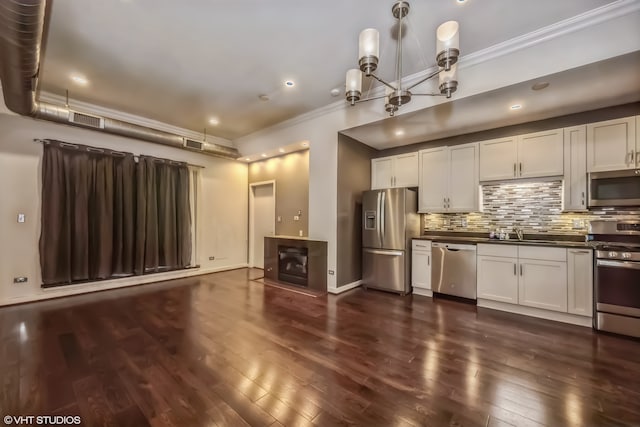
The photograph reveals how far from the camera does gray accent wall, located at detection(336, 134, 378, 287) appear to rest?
4.41 meters

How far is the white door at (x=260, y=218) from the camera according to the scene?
6.21 metres

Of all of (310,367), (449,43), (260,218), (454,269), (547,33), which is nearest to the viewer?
(449,43)

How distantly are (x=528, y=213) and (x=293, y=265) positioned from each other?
12.7 ft

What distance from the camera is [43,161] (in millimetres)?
3881

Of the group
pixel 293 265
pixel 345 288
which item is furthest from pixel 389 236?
pixel 293 265

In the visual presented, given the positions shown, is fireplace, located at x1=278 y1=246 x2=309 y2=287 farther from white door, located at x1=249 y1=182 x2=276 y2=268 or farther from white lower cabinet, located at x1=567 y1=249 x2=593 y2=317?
white lower cabinet, located at x1=567 y1=249 x2=593 y2=317

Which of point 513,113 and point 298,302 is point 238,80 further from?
point 513,113

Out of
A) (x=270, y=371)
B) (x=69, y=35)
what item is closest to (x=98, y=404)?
(x=270, y=371)

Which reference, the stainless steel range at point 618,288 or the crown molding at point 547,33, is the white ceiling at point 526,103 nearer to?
the crown molding at point 547,33

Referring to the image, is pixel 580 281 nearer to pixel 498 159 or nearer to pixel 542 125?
pixel 498 159

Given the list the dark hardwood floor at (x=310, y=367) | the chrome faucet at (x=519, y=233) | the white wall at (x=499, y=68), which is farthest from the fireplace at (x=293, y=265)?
the chrome faucet at (x=519, y=233)

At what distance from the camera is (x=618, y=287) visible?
2.78 metres

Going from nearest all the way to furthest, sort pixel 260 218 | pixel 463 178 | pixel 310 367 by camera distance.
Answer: pixel 310 367, pixel 463 178, pixel 260 218

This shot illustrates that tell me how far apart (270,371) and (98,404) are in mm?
1135
